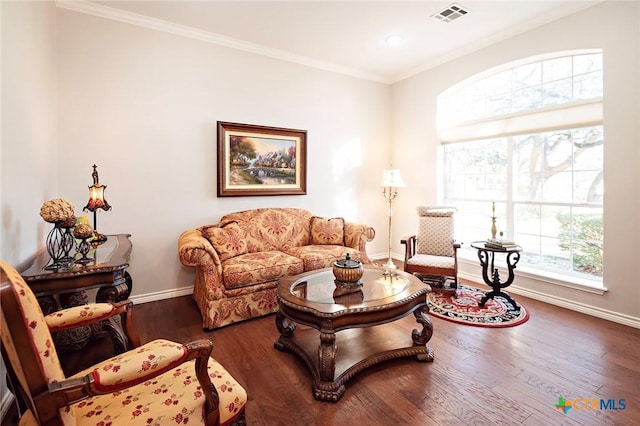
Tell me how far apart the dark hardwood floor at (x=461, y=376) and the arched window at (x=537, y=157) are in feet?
3.27

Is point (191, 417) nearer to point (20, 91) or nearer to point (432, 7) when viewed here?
point (20, 91)

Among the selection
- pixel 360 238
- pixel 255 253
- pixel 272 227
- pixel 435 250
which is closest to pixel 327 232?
pixel 360 238

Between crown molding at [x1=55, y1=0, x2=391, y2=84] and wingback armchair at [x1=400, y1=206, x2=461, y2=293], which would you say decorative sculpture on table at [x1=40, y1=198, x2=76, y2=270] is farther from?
wingback armchair at [x1=400, y1=206, x2=461, y2=293]

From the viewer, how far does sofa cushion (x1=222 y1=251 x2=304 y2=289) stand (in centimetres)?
301

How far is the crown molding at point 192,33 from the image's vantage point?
10.4 feet

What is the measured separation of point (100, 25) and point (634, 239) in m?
5.67

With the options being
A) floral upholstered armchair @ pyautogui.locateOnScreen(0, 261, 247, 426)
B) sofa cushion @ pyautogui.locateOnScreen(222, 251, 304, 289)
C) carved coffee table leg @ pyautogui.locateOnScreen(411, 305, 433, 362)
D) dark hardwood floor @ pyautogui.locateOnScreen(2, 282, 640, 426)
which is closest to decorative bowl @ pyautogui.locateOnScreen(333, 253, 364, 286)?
carved coffee table leg @ pyautogui.locateOnScreen(411, 305, 433, 362)

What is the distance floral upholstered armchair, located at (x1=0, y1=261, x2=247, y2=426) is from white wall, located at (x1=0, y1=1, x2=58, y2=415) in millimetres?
960

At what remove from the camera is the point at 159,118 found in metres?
3.58

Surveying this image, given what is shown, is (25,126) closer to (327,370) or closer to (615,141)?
(327,370)

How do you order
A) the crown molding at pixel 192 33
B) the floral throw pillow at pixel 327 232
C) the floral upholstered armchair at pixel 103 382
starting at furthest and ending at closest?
the floral throw pillow at pixel 327 232 → the crown molding at pixel 192 33 → the floral upholstered armchair at pixel 103 382

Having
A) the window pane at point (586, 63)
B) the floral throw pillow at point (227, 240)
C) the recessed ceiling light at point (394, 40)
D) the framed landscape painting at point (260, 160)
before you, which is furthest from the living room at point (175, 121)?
the recessed ceiling light at point (394, 40)

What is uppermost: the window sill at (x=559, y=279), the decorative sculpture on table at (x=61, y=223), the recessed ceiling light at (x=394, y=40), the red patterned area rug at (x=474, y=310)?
the recessed ceiling light at (x=394, y=40)

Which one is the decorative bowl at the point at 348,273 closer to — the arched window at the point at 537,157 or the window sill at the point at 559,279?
the window sill at the point at 559,279
